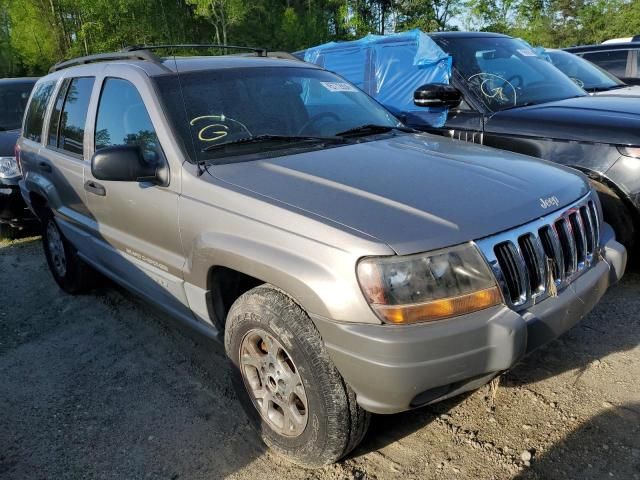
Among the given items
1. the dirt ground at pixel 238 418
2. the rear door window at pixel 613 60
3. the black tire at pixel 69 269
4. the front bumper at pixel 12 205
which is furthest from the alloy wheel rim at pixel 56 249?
the rear door window at pixel 613 60

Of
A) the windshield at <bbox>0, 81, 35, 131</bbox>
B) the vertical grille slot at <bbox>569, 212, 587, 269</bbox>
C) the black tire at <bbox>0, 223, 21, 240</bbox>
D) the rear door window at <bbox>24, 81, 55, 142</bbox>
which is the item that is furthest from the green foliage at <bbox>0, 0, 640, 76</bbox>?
the vertical grille slot at <bbox>569, 212, 587, 269</bbox>

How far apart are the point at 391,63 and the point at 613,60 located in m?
3.74

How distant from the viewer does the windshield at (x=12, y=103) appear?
24.2ft

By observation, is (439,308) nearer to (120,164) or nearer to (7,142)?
(120,164)

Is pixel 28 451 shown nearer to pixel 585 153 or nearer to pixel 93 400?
pixel 93 400

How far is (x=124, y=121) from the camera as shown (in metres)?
3.25

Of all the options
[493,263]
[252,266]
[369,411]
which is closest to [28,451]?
[252,266]

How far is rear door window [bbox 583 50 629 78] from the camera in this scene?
777 centimetres

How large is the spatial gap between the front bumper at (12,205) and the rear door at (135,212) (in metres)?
3.05

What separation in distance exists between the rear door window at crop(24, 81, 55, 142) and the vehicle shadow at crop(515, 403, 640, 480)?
4.17 meters

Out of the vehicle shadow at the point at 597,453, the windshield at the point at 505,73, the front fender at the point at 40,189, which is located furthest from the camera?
the windshield at the point at 505,73

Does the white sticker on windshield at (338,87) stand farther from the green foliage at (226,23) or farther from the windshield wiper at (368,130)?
the green foliage at (226,23)

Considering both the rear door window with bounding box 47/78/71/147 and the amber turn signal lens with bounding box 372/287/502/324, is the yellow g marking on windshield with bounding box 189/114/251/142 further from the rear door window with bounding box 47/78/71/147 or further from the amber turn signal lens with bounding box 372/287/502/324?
the rear door window with bounding box 47/78/71/147

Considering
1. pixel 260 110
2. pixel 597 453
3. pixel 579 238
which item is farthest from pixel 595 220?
pixel 260 110
